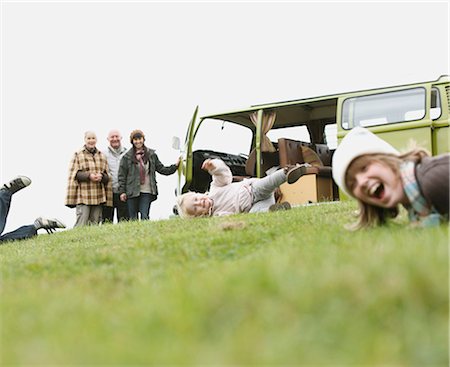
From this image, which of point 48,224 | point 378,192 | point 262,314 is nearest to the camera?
point 262,314

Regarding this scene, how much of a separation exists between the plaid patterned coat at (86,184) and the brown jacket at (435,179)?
27.0ft

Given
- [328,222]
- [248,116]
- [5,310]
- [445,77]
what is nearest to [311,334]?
[5,310]

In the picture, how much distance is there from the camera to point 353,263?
283cm

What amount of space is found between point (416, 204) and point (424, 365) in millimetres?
2493

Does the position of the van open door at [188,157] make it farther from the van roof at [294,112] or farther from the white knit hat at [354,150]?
the white knit hat at [354,150]

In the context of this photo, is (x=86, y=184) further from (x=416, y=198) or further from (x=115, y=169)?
(x=416, y=198)

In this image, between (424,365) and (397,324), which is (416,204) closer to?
(397,324)

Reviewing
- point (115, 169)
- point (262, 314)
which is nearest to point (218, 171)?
point (115, 169)

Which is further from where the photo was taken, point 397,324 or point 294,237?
point 294,237

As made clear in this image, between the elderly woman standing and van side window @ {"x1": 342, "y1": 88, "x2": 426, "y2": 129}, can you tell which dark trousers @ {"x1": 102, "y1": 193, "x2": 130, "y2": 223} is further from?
van side window @ {"x1": 342, "y1": 88, "x2": 426, "y2": 129}

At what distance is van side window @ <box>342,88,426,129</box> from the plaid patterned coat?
4430 mm

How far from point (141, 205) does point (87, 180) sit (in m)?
1.05

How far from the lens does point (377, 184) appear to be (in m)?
4.19

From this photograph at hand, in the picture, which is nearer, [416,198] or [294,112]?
[416,198]
